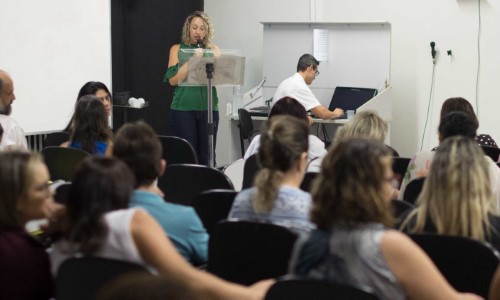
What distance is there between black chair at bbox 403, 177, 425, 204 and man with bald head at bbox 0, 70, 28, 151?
7.21 ft

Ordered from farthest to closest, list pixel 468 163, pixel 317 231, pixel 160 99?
pixel 160 99, pixel 468 163, pixel 317 231

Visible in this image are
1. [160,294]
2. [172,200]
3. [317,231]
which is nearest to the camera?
[160,294]

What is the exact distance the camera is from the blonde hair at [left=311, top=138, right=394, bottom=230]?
7.32 ft

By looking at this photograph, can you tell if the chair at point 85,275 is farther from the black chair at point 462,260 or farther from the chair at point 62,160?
the chair at point 62,160

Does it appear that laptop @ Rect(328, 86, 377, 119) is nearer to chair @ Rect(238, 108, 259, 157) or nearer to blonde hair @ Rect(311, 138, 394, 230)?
chair @ Rect(238, 108, 259, 157)

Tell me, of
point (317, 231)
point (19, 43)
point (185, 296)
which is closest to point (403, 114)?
point (19, 43)

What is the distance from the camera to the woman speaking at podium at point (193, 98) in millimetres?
6699

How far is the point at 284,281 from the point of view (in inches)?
80.1

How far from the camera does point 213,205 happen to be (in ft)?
10.8

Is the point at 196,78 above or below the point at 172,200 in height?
above

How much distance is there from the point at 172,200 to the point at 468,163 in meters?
1.91

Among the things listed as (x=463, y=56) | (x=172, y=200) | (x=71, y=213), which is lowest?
(x=172, y=200)

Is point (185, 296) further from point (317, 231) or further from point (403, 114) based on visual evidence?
point (403, 114)

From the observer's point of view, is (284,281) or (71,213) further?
(71,213)
